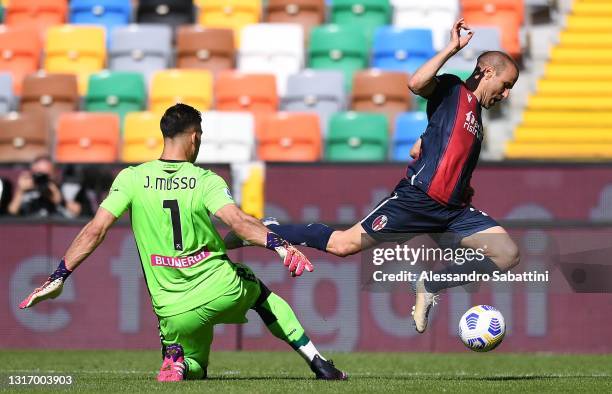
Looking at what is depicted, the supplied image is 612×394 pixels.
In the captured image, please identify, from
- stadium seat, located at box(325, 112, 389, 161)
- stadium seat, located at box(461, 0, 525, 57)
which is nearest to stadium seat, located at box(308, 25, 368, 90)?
stadium seat, located at box(461, 0, 525, 57)

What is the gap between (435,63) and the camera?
799 cm

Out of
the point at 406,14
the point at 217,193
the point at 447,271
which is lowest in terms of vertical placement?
the point at 447,271

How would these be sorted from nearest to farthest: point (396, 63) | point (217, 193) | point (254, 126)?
point (217, 193) < point (254, 126) < point (396, 63)

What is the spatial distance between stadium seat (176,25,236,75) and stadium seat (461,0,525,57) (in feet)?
10.4

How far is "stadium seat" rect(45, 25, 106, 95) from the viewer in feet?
53.3

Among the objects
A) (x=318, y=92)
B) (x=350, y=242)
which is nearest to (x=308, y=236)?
(x=350, y=242)

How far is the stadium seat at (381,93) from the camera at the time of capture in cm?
1471

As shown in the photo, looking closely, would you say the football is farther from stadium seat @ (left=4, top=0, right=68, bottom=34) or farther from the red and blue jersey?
stadium seat @ (left=4, top=0, right=68, bottom=34)

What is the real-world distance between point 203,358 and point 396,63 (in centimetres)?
844

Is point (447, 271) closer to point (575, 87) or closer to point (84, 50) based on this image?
point (575, 87)

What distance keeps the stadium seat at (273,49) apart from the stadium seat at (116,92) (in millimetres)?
1529

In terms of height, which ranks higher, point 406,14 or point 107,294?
point 406,14

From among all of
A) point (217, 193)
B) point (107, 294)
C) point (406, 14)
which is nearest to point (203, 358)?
point (217, 193)

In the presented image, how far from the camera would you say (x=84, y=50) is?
16344 mm
